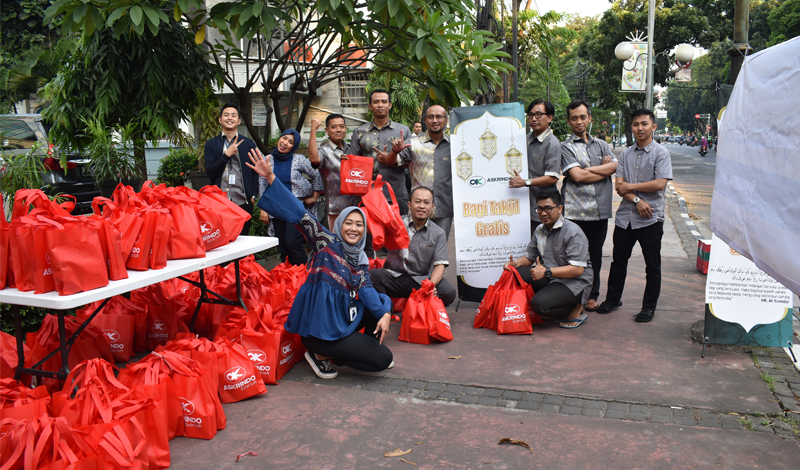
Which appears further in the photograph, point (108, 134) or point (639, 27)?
point (639, 27)

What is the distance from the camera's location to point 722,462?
308 centimetres

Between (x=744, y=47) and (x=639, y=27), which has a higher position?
(x=639, y=27)

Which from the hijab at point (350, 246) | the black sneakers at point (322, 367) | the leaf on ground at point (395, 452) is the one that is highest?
the hijab at point (350, 246)

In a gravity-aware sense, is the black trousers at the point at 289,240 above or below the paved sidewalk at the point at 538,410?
above

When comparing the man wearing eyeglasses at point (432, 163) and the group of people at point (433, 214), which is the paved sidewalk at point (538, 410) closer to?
the group of people at point (433, 214)

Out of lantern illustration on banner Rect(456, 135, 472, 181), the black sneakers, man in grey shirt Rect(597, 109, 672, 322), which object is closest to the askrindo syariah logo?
lantern illustration on banner Rect(456, 135, 472, 181)

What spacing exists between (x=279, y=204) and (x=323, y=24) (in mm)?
2241

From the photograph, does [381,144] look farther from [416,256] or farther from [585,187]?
[585,187]

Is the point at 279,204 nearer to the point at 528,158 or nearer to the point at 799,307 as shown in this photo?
the point at 528,158

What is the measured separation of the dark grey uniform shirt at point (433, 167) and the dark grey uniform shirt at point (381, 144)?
0.19 meters

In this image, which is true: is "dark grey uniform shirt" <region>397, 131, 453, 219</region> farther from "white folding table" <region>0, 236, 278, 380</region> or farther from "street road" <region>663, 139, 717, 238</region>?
"street road" <region>663, 139, 717, 238</region>

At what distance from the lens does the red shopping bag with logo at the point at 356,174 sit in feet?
19.4

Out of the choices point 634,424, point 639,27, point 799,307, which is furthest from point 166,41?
point 639,27

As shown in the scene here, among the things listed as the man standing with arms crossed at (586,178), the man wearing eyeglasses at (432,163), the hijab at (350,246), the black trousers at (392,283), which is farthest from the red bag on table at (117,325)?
the man standing with arms crossed at (586,178)
